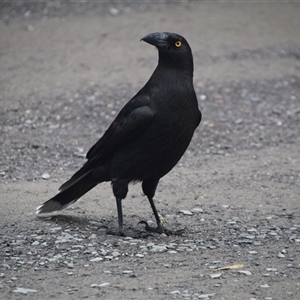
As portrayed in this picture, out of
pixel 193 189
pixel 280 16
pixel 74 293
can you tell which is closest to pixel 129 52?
pixel 280 16

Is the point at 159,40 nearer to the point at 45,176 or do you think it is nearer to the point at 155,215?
the point at 155,215

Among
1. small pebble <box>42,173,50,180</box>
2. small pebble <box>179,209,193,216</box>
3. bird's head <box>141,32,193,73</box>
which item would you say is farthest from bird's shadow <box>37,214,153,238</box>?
bird's head <box>141,32,193,73</box>

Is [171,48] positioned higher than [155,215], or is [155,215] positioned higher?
[171,48]

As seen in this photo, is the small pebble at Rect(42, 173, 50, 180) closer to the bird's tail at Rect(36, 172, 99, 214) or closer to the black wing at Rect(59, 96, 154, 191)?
the bird's tail at Rect(36, 172, 99, 214)

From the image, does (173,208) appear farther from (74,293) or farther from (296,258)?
(74,293)

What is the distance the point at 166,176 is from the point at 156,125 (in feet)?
8.42

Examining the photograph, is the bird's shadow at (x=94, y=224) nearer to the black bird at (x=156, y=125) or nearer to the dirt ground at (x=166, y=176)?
the dirt ground at (x=166, y=176)

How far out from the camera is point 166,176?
862cm

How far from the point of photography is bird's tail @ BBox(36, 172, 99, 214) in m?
6.70

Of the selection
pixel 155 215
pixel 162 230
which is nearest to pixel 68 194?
pixel 155 215

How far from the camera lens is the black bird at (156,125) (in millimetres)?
6117

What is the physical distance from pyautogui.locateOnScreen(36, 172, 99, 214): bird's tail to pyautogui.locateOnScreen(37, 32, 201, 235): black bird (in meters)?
0.26

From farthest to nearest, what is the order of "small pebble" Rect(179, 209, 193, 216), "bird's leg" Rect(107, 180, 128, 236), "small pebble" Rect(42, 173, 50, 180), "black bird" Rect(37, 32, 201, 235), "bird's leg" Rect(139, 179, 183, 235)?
"small pebble" Rect(42, 173, 50, 180), "small pebble" Rect(179, 209, 193, 216), "bird's leg" Rect(139, 179, 183, 235), "bird's leg" Rect(107, 180, 128, 236), "black bird" Rect(37, 32, 201, 235)

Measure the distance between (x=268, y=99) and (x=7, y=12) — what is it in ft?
20.3
